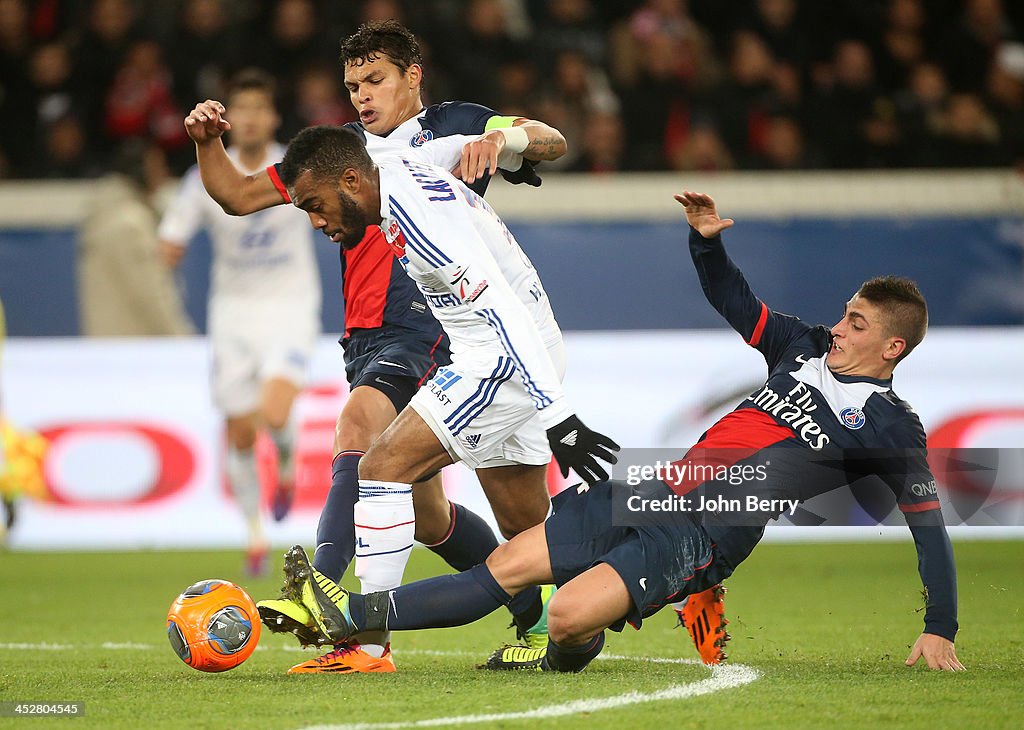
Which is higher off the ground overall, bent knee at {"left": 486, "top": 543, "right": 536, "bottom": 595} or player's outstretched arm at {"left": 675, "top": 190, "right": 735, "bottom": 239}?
player's outstretched arm at {"left": 675, "top": 190, "right": 735, "bottom": 239}

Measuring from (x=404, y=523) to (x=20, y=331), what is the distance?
7837mm

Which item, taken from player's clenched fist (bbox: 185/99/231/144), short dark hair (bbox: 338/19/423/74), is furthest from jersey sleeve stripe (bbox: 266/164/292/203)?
short dark hair (bbox: 338/19/423/74)

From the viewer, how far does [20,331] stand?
38.8 feet

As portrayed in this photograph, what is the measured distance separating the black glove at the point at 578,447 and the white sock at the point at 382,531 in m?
0.64

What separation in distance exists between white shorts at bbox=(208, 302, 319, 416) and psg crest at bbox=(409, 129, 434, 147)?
330 centimetres

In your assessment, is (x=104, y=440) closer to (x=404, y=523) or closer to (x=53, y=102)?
(x=53, y=102)

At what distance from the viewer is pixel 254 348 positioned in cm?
882

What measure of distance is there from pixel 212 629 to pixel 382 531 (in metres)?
0.62

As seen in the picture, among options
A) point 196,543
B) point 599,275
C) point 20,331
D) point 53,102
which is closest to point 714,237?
point 196,543

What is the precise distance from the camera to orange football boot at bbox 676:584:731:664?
16.4 feet

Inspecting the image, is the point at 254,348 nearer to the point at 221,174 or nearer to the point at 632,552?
the point at 221,174

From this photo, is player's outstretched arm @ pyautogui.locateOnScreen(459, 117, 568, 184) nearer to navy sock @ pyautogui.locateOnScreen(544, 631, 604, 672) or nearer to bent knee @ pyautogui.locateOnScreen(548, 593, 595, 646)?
bent knee @ pyautogui.locateOnScreen(548, 593, 595, 646)

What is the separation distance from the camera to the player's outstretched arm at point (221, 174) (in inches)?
206

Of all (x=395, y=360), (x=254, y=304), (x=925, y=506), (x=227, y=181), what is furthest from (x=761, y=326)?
(x=254, y=304)
